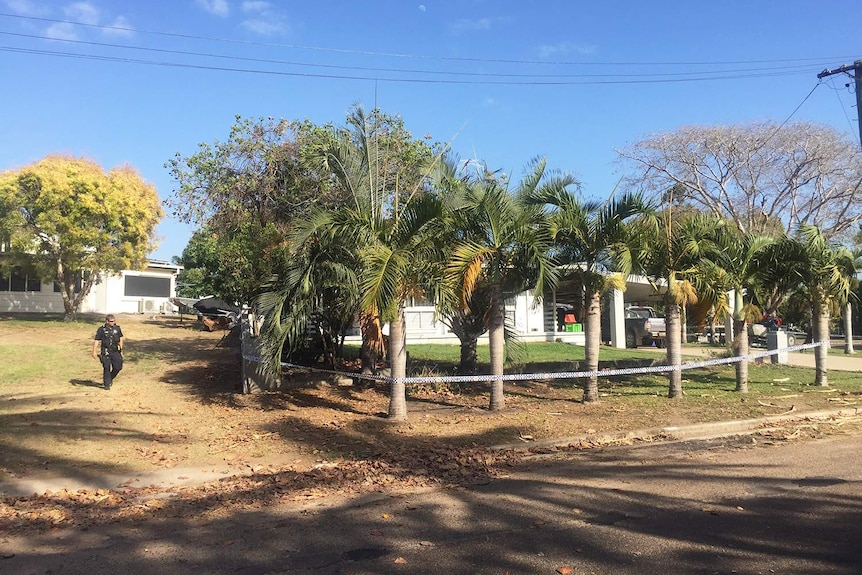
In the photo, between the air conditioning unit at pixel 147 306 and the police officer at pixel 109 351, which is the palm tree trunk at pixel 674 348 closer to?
the police officer at pixel 109 351

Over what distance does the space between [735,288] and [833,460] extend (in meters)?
5.84

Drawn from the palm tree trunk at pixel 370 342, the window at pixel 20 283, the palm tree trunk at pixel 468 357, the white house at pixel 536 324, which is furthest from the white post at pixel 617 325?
the window at pixel 20 283

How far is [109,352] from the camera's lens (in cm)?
1211

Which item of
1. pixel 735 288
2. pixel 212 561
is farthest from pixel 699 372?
pixel 212 561

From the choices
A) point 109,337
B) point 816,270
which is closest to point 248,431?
point 109,337

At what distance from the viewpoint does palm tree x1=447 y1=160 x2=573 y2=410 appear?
10117 mm

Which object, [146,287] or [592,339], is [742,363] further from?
[146,287]

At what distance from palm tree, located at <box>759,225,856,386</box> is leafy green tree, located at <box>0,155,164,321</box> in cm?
2221

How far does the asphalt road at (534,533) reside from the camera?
453 cm

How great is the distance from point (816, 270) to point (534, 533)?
11.5 metres

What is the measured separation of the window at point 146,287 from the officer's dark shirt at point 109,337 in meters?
25.9

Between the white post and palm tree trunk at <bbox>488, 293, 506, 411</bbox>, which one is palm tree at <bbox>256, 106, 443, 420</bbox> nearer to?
palm tree trunk at <bbox>488, 293, 506, 411</bbox>

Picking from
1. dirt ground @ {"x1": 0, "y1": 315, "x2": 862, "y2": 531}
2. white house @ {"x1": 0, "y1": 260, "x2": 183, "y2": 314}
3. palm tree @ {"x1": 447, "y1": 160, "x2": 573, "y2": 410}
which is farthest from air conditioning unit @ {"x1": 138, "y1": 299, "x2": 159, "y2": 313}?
palm tree @ {"x1": 447, "y1": 160, "x2": 573, "y2": 410}

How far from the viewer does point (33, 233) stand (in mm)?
23875
